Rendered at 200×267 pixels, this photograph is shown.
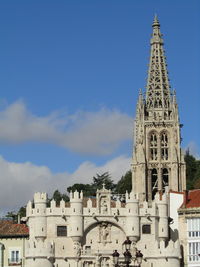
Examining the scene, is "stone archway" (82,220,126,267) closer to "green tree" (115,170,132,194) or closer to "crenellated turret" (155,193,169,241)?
"crenellated turret" (155,193,169,241)

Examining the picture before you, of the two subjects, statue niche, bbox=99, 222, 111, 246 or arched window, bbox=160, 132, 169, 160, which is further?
arched window, bbox=160, 132, 169, 160

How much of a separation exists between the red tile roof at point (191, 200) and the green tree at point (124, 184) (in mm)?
48215

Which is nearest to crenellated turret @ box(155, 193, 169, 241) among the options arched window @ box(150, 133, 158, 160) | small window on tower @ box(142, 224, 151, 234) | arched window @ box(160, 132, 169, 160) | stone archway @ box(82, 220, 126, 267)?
small window on tower @ box(142, 224, 151, 234)

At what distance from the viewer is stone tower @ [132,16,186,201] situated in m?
127

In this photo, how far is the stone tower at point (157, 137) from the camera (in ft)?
418

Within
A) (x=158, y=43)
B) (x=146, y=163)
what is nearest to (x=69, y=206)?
(x=146, y=163)

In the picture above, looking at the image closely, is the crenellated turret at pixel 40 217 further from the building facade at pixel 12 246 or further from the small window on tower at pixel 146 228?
the small window on tower at pixel 146 228

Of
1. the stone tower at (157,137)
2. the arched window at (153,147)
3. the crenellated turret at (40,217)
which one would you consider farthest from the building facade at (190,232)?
the arched window at (153,147)

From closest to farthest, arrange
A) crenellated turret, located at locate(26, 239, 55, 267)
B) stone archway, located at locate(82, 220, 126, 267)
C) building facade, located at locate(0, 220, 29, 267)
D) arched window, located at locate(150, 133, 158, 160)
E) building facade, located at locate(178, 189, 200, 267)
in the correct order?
1. crenellated turret, located at locate(26, 239, 55, 267)
2. building facade, located at locate(0, 220, 29, 267)
3. building facade, located at locate(178, 189, 200, 267)
4. stone archway, located at locate(82, 220, 126, 267)
5. arched window, located at locate(150, 133, 158, 160)

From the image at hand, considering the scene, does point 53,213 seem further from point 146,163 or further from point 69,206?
point 146,163

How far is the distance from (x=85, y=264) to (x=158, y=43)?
5786cm

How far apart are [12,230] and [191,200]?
21539 mm

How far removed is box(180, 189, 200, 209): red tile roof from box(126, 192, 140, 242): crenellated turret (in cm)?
576

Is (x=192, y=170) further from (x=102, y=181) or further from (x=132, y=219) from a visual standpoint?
(x=132, y=219)
